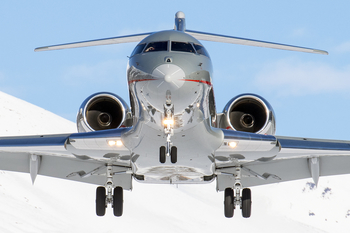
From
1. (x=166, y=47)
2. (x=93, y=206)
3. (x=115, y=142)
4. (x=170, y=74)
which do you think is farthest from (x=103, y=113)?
(x=93, y=206)

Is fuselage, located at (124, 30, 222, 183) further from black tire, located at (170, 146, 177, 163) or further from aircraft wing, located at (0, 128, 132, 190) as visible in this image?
aircraft wing, located at (0, 128, 132, 190)

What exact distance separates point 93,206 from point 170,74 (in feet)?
227

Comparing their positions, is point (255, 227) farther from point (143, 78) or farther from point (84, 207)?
point (143, 78)

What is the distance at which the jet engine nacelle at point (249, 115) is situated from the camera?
15.4 metres

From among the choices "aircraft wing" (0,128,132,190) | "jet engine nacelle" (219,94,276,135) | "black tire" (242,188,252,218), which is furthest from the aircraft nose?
"black tire" (242,188,252,218)

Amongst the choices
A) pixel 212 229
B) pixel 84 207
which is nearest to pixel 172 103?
pixel 84 207

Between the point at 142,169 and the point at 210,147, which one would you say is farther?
the point at 142,169

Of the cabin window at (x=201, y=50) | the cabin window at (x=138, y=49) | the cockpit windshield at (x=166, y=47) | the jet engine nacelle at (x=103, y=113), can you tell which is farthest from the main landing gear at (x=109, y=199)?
the cabin window at (x=201, y=50)

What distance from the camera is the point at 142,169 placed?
14.5m

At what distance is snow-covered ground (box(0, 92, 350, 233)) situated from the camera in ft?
216

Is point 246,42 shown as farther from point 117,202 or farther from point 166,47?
point 117,202

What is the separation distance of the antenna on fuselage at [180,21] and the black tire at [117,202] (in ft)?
20.3

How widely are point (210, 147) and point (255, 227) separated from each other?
7861 centimetres

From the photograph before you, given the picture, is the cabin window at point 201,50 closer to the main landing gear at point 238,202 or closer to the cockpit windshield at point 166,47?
the cockpit windshield at point 166,47
